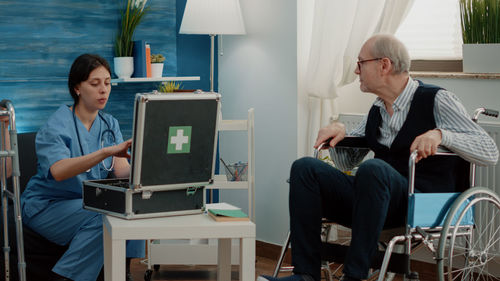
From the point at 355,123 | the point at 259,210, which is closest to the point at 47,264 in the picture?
the point at 259,210

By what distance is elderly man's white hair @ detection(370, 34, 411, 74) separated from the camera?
9.02 ft

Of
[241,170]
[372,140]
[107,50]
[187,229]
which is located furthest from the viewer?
[107,50]

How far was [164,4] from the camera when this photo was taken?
431 cm

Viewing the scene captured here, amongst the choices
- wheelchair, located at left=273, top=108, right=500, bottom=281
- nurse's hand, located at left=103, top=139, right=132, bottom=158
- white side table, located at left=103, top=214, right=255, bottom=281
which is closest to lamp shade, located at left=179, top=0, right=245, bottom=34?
nurse's hand, located at left=103, top=139, right=132, bottom=158

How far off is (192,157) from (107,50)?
2016 mm

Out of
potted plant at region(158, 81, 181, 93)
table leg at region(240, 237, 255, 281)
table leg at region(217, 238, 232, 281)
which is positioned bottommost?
table leg at region(217, 238, 232, 281)

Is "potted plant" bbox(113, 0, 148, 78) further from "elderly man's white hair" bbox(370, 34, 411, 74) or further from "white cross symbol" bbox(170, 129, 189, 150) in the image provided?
"white cross symbol" bbox(170, 129, 189, 150)

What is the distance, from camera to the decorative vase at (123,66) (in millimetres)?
4047

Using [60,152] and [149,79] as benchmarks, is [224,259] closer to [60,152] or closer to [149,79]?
[60,152]

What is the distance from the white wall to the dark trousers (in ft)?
3.83

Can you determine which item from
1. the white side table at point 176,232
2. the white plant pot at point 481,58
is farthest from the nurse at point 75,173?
the white plant pot at point 481,58

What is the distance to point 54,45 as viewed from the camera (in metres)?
3.92

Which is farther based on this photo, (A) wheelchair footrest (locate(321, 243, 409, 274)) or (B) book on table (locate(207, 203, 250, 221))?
(A) wheelchair footrest (locate(321, 243, 409, 274))

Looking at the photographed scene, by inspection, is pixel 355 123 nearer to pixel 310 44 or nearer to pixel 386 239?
pixel 310 44
